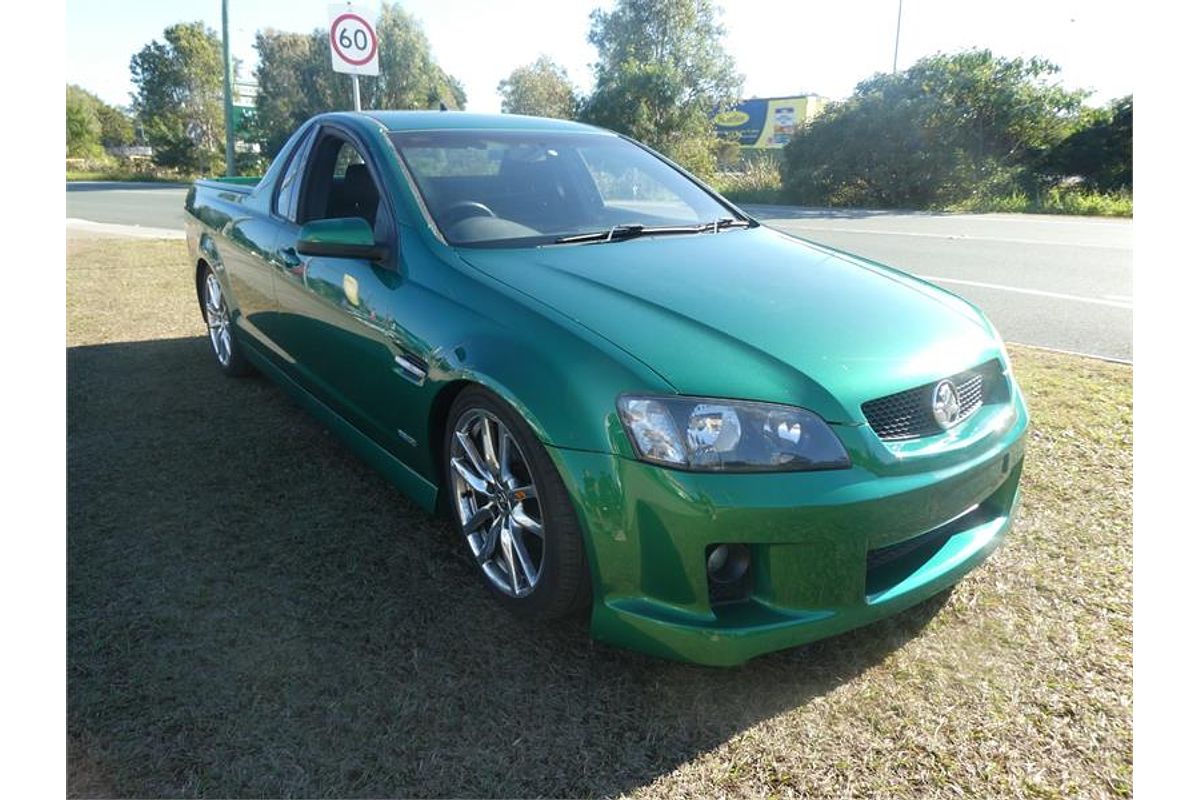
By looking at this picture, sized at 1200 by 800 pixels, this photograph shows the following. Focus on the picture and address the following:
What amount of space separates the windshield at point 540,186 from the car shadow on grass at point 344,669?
119cm

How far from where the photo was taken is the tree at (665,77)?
2559cm

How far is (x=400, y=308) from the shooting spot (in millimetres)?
2811

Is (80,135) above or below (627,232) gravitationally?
above

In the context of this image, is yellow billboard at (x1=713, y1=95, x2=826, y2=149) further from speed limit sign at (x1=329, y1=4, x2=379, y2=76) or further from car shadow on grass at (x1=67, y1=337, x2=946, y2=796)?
car shadow on grass at (x1=67, y1=337, x2=946, y2=796)

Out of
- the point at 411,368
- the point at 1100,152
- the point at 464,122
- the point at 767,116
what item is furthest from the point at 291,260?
the point at 767,116

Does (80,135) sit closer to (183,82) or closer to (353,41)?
(183,82)

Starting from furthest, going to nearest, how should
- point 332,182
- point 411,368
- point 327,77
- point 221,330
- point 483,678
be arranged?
point 327,77
point 221,330
point 332,182
point 411,368
point 483,678

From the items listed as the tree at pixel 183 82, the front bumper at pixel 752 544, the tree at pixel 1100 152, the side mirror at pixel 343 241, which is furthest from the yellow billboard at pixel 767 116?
the front bumper at pixel 752 544

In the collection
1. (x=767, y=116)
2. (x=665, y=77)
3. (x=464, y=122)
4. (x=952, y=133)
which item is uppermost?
(x=767, y=116)

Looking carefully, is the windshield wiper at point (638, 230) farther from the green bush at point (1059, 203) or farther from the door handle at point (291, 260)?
the green bush at point (1059, 203)

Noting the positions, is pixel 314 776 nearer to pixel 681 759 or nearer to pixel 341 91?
pixel 681 759

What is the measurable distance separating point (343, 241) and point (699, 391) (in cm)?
155

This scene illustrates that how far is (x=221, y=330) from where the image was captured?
5.16m

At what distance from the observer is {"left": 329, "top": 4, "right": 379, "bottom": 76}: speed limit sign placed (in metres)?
8.40
